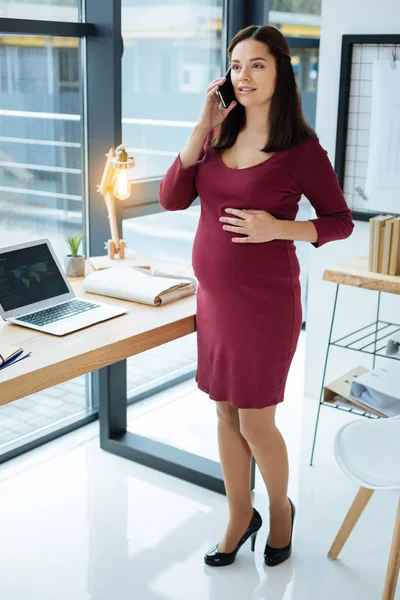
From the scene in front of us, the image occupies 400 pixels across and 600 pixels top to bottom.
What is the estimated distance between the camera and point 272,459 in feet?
7.77

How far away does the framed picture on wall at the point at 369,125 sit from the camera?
127 inches

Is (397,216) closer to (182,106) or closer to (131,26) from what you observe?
(182,106)

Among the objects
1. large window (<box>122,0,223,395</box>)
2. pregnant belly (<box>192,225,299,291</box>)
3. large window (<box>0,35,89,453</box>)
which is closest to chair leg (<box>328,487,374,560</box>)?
pregnant belly (<box>192,225,299,291</box>)

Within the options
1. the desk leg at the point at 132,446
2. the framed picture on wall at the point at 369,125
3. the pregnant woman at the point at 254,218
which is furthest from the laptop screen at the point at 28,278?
the framed picture on wall at the point at 369,125

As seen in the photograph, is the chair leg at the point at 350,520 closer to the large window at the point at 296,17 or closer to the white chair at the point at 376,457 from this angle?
the white chair at the point at 376,457

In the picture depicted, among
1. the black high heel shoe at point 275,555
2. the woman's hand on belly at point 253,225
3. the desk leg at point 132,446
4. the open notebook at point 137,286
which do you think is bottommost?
the black high heel shoe at point 275,555

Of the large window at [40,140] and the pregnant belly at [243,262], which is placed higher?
the large window at [40,140]

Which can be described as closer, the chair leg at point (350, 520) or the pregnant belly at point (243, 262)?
the pregnant belly at point (243, 262)

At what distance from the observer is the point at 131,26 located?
332 centimetres

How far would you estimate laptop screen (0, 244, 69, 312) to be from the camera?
234cm

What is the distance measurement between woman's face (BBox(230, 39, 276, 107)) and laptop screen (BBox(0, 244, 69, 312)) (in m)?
0.79

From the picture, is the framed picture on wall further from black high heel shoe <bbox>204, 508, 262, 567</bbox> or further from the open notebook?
black high heel shoe <bbox>204, 508, 262, 567</bbox>

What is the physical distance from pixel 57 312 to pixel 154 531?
0.81 m

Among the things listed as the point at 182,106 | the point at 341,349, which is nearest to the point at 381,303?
the point at 341,349
